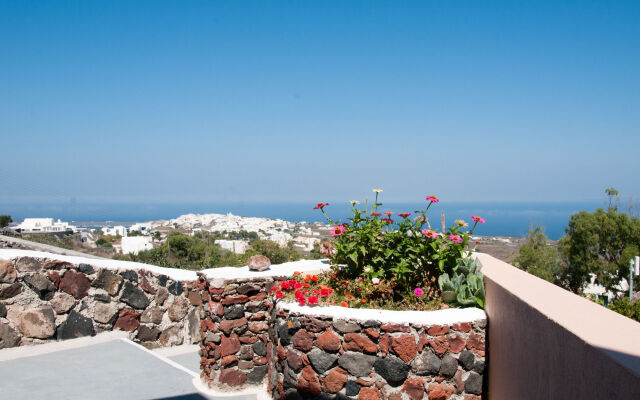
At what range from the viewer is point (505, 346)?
287 centimetres

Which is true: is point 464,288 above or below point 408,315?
above

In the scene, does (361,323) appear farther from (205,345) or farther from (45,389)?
(45,389)

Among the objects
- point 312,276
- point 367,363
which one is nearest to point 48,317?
point 312,276

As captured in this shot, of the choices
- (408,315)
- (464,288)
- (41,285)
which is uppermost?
(464,288)

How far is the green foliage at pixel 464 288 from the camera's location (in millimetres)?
3494

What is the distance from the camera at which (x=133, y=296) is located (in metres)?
5.06

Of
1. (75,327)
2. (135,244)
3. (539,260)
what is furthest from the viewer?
(539,260)

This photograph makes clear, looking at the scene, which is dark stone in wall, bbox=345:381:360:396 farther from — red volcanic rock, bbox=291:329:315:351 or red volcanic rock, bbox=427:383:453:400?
red volcanic rock, bbox=427:383:453:400

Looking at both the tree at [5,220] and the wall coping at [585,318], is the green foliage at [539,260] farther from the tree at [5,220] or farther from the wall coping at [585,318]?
the tree at [5,220]

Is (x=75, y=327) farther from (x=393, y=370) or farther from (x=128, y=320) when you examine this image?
(x=393, y=370)

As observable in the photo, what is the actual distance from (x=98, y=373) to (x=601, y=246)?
1116 inches

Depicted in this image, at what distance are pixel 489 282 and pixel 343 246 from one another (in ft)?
4.47

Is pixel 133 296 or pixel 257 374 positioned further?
pixel 133 296

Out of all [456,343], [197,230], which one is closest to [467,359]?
[456,343]
